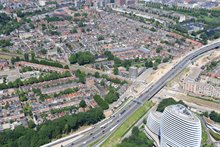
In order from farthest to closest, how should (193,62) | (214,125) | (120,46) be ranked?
1. (120,46)
2. (193,62)
3. (214,125)

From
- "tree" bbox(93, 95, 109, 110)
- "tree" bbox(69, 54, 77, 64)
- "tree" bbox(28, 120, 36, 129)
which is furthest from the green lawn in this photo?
"tree" bbox(69, 54, 77, 64)

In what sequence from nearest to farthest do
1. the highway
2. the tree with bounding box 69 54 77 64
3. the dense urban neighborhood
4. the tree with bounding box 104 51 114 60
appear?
the dense urban neighborhood → the highway → the tree with bounding box 69 54 77 64 → the tree with bounding box 104 51 114 60

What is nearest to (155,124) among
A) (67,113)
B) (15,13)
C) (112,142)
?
(112,142)

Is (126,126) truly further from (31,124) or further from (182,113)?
(31,124)

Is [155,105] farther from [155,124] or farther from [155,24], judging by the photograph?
[155,24]

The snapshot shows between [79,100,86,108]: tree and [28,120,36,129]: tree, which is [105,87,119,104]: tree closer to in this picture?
[79,100,86,108]: tree
